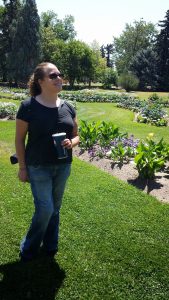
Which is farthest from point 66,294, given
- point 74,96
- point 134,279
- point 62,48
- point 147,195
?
point 62,48

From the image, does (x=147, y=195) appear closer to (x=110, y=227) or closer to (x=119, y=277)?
(x=110, y=227)

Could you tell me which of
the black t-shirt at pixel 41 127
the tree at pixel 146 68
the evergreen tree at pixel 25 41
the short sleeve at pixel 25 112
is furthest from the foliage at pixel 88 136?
the tree at pixel 146 68

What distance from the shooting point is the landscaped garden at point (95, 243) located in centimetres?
415

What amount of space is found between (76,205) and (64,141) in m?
2.87

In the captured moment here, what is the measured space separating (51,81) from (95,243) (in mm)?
2585

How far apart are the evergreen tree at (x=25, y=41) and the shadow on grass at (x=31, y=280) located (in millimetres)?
42683

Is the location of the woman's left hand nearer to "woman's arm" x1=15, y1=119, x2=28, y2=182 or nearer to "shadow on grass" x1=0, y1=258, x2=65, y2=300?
"woman's arm" x1=15, y1=119, x2=28, y2=182

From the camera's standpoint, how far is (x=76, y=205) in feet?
21.0

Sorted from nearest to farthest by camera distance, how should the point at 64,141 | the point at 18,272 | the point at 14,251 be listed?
the point at 64,141
the point at 18,272
the point at 14,251

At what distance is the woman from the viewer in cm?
377

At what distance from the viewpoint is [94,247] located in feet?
16.4

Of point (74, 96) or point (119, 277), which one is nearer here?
point (119, 277)

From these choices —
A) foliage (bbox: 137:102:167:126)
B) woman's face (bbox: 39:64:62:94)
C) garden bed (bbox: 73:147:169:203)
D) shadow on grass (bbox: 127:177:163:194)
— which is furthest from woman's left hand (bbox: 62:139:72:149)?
foliage (bbox: 137:102:167:126)

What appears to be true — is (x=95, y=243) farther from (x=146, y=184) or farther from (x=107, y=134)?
(x=107, y=134)
